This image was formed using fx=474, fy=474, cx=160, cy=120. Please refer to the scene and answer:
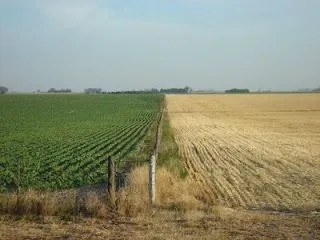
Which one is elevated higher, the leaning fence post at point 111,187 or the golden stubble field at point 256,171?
the leaning fence post at point 111,187

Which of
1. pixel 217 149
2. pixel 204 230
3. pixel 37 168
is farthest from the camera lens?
pixel 217 149

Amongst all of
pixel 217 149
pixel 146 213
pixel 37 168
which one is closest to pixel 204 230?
pixel 146 213

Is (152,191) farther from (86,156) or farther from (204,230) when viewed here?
(86,156)

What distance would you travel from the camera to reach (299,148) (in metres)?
28.4

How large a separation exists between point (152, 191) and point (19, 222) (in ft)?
11.2

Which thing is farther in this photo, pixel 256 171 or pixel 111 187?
pixel 256 171

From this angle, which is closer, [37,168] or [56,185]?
[56,185]

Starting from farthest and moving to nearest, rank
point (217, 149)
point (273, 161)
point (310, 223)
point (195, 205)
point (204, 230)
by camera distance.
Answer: point (217, 149) < point (273, 161) < point (195, 205) < point (310, 223) < point (204, 230)

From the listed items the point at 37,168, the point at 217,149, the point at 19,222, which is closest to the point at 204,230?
the point at 19,222

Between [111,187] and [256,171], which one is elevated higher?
[111,187]

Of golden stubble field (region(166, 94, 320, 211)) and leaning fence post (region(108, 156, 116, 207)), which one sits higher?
leaning fence post (region(108, 156, 116, 207))

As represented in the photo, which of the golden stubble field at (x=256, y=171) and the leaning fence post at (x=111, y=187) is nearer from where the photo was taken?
the leaning fence post at (x=111, y=187)

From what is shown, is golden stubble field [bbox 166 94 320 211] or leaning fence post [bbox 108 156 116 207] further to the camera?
golden stubble field [bbox 166 94 320 211]

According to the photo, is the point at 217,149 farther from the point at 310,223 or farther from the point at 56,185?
the point at 310,223
